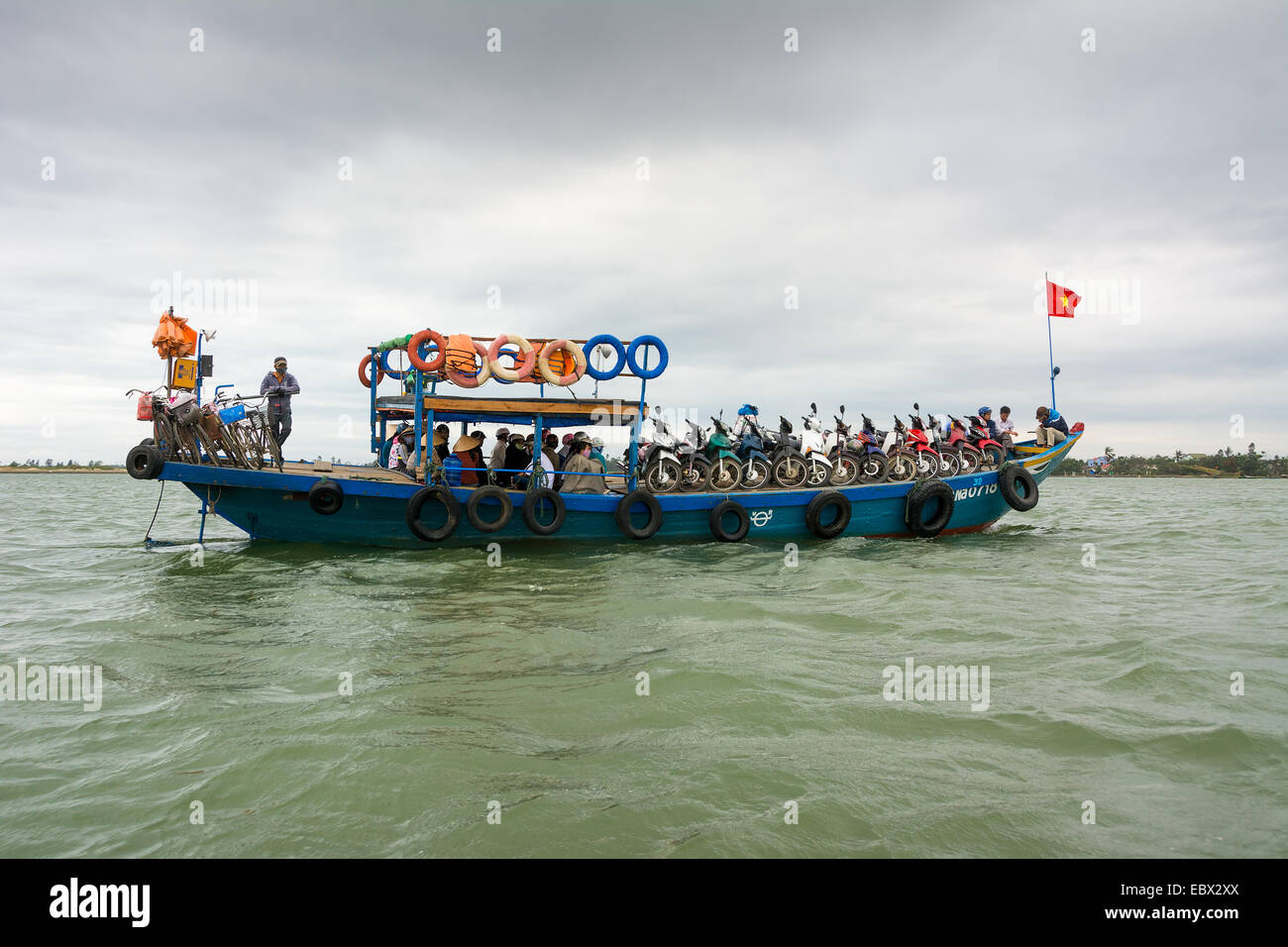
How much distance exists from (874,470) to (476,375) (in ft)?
25.0

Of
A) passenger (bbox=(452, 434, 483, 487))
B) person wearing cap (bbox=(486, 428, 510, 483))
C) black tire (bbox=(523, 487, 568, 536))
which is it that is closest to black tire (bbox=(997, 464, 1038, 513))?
black tire (bbox=(523, 487, 568, 536))

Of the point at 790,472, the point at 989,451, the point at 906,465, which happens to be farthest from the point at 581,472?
the point at 989,451

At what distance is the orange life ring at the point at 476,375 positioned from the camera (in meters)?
11.8

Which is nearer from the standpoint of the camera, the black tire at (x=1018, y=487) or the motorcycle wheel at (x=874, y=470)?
the motorcycle wheel at (x=874, y=470)

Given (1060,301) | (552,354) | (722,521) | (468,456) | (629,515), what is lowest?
(722,521)

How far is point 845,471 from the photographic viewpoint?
13625 mm

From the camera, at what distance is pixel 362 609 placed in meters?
7.64

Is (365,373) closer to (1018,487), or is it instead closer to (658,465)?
(658,465)

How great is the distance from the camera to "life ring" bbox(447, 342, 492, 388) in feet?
38.5

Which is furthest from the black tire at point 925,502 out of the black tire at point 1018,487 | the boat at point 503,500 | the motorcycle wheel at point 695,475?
the motorcycle wheel at point 695,475

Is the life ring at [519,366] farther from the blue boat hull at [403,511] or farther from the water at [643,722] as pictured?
the water at [643,722]

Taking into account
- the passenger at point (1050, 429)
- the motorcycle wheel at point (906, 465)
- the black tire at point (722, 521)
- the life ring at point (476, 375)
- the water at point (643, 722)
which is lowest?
the water at point (643, 722)

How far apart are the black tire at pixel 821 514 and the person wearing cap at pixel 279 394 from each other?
9.18 meters
